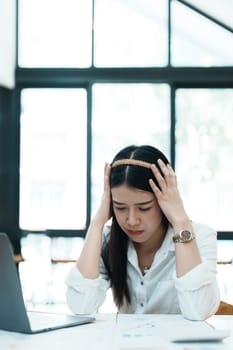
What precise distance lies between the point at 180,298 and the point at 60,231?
411cm

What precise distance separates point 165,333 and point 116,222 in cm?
57

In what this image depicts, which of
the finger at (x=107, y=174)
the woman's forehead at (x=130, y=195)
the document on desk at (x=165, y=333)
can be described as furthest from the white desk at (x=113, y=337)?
the finger at (x=107, y=174)

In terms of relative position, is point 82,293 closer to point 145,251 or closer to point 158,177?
point 145,251

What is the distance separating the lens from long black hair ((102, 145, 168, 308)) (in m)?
1.83

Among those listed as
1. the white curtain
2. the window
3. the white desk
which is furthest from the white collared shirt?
the white curtain

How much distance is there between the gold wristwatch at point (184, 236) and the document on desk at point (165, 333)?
9.2 inches

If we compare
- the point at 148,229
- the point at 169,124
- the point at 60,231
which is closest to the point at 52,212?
the point at 60,231

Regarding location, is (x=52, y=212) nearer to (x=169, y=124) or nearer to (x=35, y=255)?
(x=35, y=255)

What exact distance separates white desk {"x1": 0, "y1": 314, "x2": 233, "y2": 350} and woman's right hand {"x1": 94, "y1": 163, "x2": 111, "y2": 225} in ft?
1.28

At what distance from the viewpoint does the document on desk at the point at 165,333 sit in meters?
1.35

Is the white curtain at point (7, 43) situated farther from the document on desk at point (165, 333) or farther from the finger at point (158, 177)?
the document on desk at point (165, 333)

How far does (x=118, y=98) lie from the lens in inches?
231

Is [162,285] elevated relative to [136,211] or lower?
lower

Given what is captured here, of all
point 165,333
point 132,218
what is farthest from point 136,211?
point 165,333
